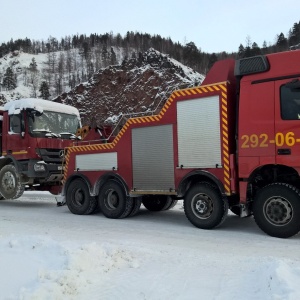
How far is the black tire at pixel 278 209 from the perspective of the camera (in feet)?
20.1

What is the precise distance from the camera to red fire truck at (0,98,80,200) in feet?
35.8

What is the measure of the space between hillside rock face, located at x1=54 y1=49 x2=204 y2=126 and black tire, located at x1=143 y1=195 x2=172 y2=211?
40.9 metres

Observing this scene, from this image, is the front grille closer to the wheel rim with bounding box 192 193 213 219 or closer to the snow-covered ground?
the snow-covered ground

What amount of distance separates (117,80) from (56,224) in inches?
1979

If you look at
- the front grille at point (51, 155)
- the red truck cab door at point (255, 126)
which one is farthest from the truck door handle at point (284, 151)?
the front grille at point (51, 155)

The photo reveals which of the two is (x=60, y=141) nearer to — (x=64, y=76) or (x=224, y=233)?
(x=224, y=233)

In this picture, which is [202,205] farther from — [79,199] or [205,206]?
[79,199]

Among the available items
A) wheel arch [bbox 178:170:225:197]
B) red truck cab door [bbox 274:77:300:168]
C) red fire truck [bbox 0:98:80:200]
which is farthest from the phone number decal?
red fire truck [bbox 0:98:80:200]

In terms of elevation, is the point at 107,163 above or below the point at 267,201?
above

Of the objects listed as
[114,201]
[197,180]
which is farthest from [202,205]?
[114,201]

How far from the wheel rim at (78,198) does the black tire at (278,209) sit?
4835 millimetres

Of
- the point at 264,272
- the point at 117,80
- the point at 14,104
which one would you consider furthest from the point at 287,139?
the point at 117,80

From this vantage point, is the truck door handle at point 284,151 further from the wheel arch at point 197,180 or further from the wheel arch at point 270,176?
the wheel arch at point 197,180

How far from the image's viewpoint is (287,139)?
20.3 feet
